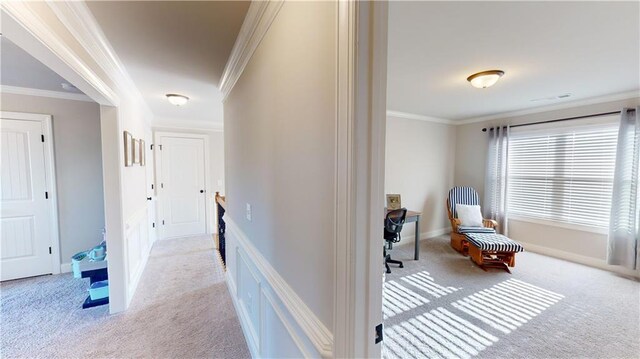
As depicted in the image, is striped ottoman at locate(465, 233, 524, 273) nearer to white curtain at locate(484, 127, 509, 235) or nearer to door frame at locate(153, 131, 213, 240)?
white curtain at locate(484, 127, 509, 235)

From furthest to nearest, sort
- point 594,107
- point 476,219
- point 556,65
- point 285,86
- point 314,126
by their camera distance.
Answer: point 476,219
point 594,107
point 556,65
point 285,86
point 314,126

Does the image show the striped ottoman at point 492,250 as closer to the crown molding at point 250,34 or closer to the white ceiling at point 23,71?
the crown molding at point 250,34

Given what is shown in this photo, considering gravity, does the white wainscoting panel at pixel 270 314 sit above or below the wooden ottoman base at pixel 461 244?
above

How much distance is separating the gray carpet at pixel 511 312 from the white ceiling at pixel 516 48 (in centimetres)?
240

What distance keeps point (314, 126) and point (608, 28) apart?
2.44m

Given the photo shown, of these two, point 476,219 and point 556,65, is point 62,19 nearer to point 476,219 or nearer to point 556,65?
point 556,65

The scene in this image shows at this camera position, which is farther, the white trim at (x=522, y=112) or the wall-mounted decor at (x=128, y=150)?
the white trim at (x=522, y=112)

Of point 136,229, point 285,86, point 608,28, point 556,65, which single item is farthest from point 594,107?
point 136,229

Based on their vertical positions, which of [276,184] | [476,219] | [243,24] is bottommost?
[476,219]

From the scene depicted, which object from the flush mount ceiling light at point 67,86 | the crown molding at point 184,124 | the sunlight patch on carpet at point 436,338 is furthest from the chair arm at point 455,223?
the flush mount ceiling light at point 67,86

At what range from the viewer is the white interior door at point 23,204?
302 cm

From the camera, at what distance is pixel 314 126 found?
3.13 feet

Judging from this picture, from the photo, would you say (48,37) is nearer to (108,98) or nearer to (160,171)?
(108,98)

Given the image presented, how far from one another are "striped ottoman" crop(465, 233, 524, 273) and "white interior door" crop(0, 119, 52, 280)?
227 inches
